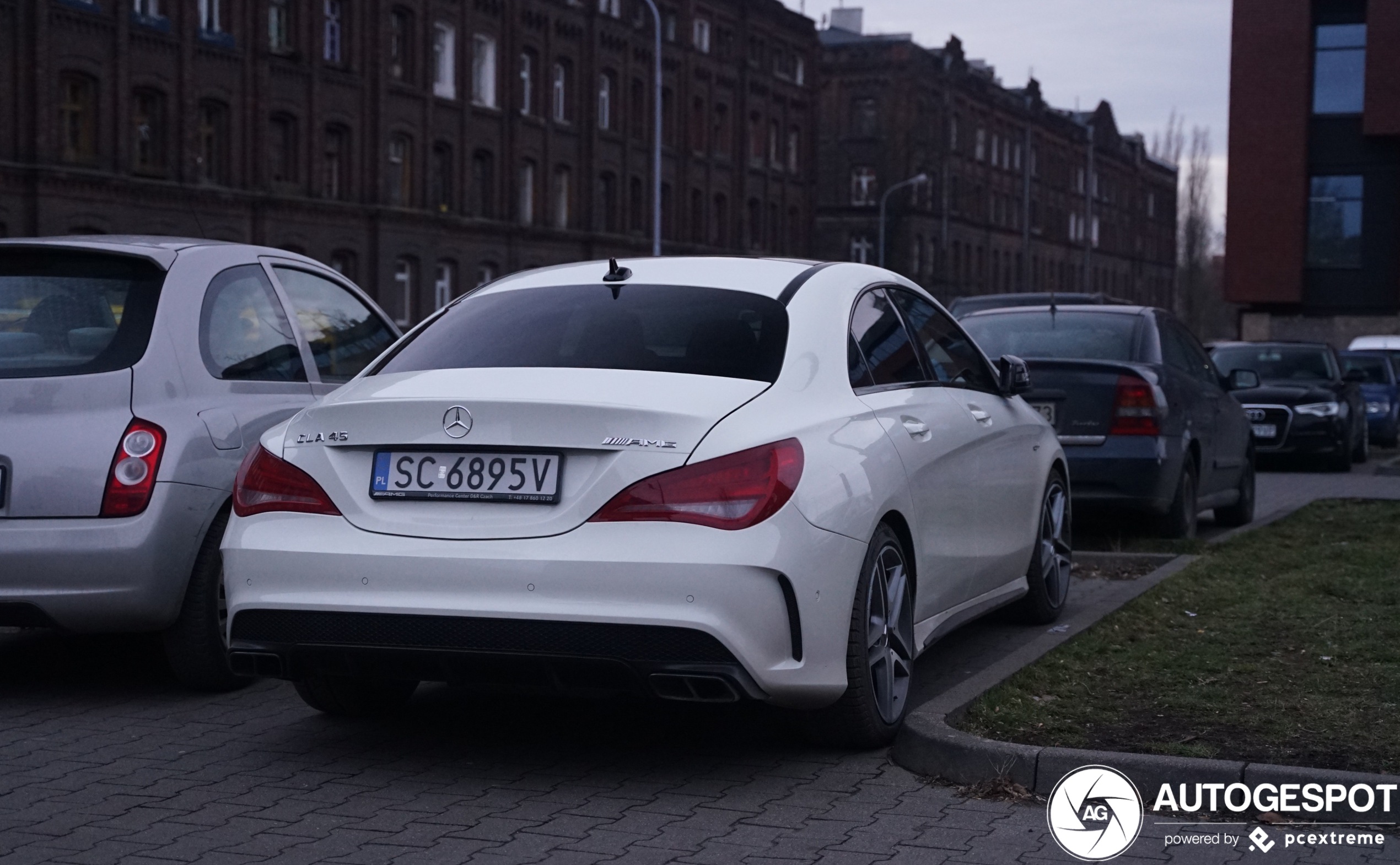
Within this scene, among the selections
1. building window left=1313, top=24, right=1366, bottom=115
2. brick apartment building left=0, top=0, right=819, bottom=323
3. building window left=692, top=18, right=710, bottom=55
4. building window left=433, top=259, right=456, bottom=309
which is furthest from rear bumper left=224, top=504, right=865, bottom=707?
building window left=692, top=18, right=710, bottom=55

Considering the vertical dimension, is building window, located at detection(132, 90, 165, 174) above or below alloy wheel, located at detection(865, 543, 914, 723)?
above

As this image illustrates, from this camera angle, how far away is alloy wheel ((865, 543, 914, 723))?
5.46m

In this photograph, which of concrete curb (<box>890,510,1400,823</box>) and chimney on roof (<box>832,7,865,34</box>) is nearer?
concrete curb (<box>890,510,1400,823</box>)

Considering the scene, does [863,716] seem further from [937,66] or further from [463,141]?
[937,66]

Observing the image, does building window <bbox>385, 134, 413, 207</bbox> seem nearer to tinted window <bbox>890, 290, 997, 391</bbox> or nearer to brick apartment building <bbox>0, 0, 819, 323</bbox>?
brick apartment building <bbox>0, 0, 819, 323</bbox>

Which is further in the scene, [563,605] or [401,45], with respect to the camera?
[401,45]

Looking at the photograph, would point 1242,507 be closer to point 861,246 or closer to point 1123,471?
point 1123,471

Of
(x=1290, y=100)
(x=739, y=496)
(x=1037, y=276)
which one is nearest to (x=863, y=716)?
(x=739, y=496)

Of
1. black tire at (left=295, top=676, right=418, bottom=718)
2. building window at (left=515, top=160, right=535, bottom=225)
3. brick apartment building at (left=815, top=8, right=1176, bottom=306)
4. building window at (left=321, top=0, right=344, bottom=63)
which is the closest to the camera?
black tire at (left=295, top=676, right=418, bottom=718)

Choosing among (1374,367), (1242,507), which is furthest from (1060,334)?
(1374,367)

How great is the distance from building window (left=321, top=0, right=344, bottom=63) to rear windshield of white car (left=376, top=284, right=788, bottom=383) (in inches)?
1529

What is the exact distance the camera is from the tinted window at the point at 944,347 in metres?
6.76

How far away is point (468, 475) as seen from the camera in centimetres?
496

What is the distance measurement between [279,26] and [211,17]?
8.05ft
